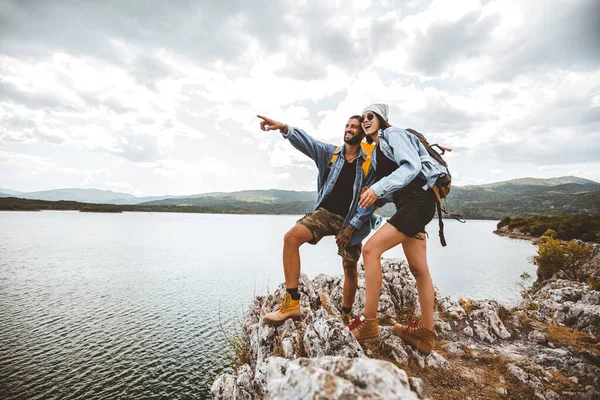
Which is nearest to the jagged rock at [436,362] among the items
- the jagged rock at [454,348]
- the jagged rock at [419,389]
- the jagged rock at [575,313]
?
the jagged rock at [454,348]

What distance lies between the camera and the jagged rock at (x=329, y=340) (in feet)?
14.0

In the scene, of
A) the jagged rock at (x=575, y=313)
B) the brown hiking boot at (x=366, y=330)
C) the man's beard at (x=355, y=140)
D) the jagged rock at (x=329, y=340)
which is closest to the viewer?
the jagged rock at (x=329, y=340)

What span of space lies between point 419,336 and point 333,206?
2538mm

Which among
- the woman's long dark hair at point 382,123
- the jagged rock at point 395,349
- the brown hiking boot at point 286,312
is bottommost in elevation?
the jagged rock at point 395,349

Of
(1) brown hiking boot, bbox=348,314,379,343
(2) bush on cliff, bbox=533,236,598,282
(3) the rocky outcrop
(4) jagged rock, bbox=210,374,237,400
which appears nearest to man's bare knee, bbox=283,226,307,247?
(3) the rocky outcrop

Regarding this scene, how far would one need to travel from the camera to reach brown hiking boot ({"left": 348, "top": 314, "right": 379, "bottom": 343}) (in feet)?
15.3

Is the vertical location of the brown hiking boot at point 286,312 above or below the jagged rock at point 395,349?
above

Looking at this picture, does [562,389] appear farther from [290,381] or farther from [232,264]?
[232,264]

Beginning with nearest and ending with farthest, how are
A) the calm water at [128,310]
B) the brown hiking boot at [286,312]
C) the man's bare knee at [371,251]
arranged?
1. the man's bare knee at [371,251]
2. the brown hiking boot at [286,312]
3. the calm water at [128,310]

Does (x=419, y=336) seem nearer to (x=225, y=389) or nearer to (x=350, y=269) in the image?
(x=350, y=269)

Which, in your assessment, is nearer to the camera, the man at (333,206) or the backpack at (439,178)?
Result: the backpack at (439,178)

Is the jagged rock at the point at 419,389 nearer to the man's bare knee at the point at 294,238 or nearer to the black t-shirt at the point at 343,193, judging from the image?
the man's bare knee at the point at 294,238

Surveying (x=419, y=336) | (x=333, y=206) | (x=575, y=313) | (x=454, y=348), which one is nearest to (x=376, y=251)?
(x=333, y=206)

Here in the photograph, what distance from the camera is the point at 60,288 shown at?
2850 cm
